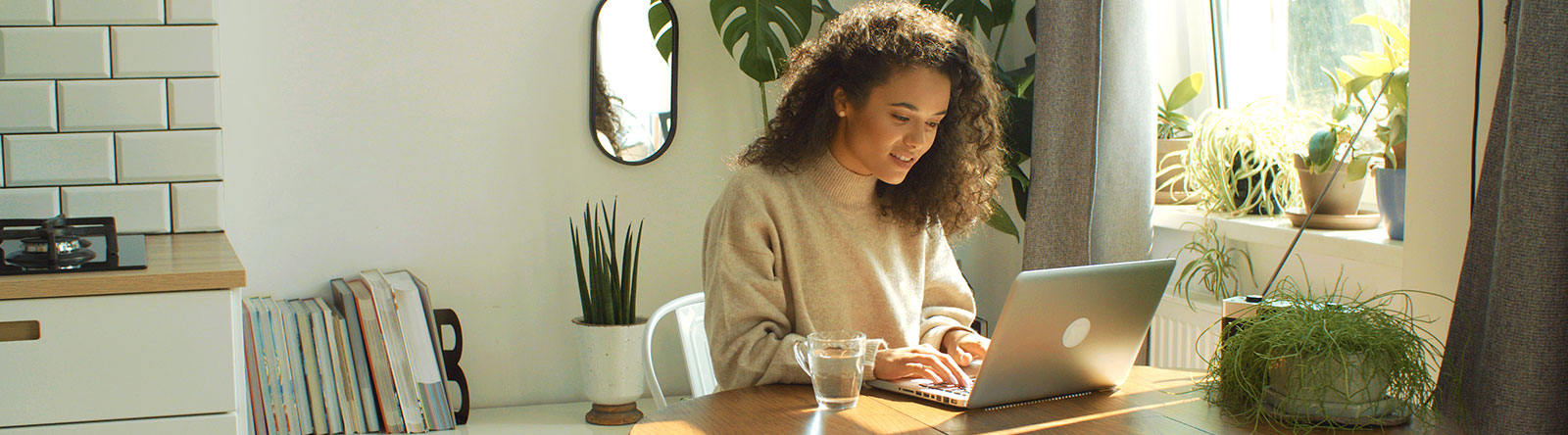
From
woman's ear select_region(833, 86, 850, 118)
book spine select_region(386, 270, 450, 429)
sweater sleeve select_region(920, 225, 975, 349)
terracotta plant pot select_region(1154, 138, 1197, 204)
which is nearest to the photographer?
woman's ear select_region(833, 86, 850, 118)

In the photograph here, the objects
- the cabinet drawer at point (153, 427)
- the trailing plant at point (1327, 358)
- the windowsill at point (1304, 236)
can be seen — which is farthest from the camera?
the windowsill at point (1304, 236)

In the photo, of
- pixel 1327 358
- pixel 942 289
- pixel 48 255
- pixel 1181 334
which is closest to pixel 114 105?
pixel 48 255

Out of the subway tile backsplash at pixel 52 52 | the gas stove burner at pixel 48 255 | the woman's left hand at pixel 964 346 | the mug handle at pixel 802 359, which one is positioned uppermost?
the subway tile backsplash at pixel 52 52

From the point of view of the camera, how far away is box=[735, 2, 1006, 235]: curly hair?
1.64 metres

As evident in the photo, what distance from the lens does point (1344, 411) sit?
123 cm

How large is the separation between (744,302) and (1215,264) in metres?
1.27

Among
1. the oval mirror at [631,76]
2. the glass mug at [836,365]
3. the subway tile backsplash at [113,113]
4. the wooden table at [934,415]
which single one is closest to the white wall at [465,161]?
the oval mirror at [631,76]

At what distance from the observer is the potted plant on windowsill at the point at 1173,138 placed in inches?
102

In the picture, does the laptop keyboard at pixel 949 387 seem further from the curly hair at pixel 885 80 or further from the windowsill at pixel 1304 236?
the windowsill at pixel 1304 236

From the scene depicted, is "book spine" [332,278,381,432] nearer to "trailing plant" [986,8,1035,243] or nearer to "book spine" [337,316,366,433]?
"book spine" [337,316,366,433]

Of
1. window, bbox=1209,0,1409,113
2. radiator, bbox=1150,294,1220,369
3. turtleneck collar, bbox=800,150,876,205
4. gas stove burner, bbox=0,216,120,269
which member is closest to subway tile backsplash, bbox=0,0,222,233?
gas stove burner, bbox=0,216,120,269

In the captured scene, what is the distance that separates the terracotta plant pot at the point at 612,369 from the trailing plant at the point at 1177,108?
1.30m

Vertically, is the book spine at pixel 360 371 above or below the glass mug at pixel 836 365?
below

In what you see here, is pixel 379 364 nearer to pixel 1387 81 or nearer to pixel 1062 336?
pixel 1062 336
